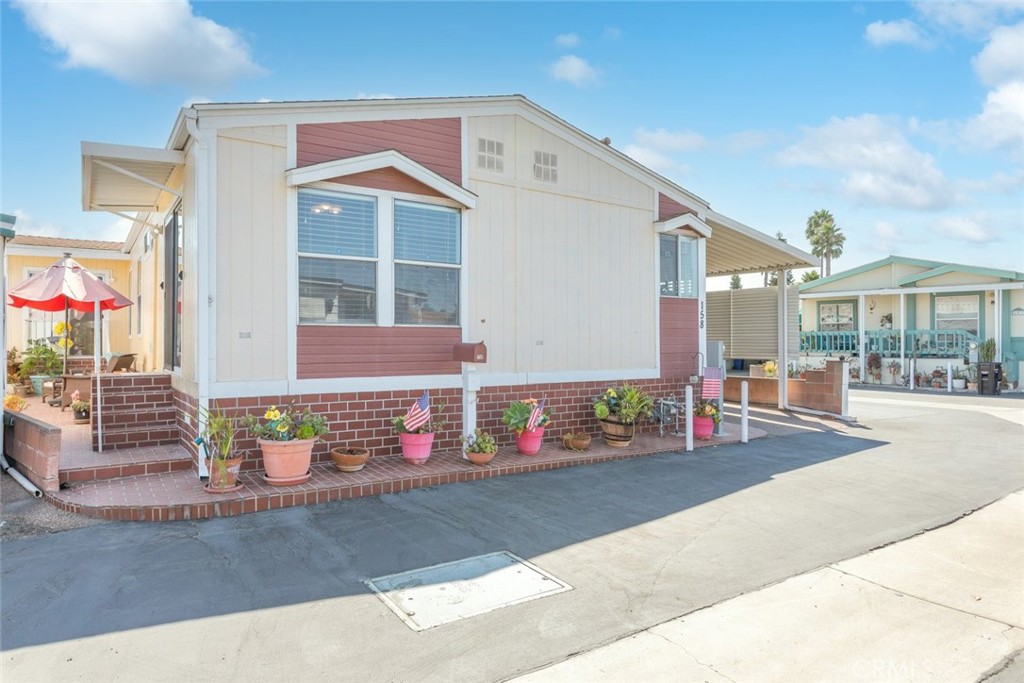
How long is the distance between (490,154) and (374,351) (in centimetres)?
297

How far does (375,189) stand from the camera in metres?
6.45

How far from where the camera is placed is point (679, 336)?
9.22 m

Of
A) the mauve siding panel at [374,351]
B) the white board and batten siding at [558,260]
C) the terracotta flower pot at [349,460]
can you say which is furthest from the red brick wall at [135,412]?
the white board and batten siding at [558,260]

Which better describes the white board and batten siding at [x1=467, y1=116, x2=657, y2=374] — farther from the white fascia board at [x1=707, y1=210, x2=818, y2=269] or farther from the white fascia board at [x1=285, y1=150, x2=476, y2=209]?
the white fascia board at [x1=707, y1=210, x2=818, y2=269]

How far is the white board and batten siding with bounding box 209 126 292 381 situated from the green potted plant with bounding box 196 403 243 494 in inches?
21.8

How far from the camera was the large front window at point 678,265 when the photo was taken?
9.11 metres

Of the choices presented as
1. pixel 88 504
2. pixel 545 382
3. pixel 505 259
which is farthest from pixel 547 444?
pixel 88 504

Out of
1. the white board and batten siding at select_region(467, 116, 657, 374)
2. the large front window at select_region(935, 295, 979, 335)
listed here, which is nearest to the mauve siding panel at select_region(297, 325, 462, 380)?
the white board and batten siding at select_region(467, 116, 657, 374)

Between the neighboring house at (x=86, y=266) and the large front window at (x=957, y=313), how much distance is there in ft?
73.2

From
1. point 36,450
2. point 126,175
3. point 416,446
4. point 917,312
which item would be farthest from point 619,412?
point 917,312

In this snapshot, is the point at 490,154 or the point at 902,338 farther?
the point at 902,338

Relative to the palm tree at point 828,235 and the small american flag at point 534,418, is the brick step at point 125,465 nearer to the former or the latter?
the small american flag at point 534,418

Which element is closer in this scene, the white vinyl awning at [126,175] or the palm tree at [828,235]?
the white vinyl awning at [126,175]

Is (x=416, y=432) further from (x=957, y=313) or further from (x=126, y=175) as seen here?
(x=957, y=313)
